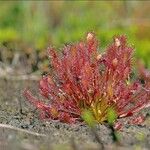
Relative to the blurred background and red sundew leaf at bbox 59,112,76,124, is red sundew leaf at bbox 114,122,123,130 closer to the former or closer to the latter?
red sundew leaf at bbox 59,112,76,124

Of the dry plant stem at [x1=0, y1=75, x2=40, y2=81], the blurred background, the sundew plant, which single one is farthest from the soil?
the blurred background

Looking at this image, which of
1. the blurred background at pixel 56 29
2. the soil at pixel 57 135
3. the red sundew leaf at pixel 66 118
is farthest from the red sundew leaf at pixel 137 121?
the blurred background at pixel 56 29

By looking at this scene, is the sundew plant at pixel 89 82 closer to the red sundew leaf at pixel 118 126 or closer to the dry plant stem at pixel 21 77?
the red sundew leaf at pixel 118 126

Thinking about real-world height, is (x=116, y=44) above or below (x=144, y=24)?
above

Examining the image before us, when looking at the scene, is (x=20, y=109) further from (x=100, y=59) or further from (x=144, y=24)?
(x=144, y=24)

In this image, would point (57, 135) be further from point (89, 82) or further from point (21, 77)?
point (21, 77)

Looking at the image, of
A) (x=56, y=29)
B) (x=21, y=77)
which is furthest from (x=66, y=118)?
(x=56, y=29)

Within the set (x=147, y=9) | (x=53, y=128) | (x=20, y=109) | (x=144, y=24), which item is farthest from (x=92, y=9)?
(x=53, y=128)
